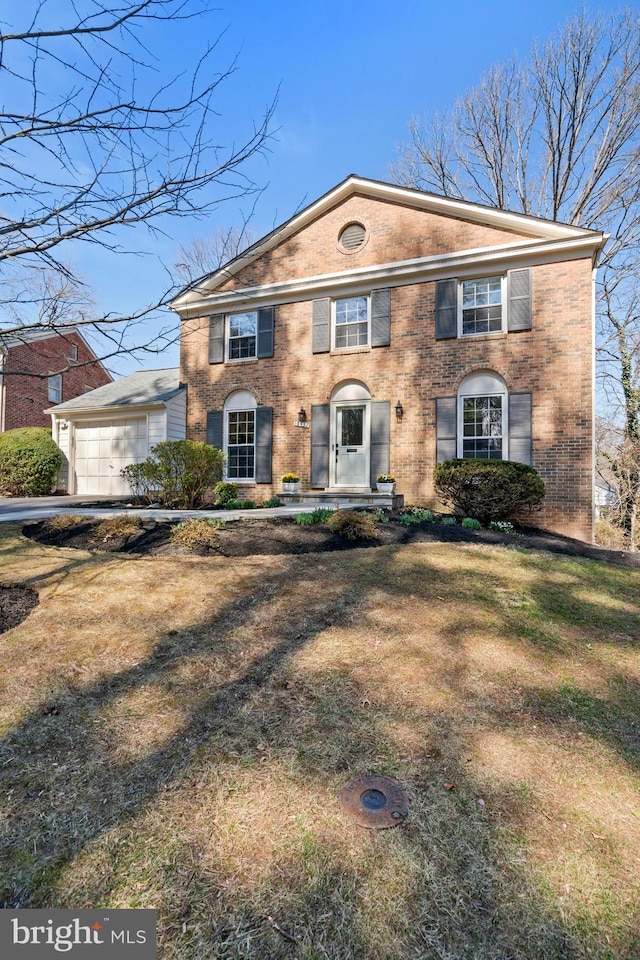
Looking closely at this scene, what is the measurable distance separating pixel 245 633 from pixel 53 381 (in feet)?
65.9

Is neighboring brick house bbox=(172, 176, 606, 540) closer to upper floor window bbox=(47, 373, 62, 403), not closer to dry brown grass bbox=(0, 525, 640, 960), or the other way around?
dry brown grass bbox=(0, 525, 640, 960)

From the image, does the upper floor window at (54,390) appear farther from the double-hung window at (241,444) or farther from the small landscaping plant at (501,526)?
the small landscaping plant at (501,526)

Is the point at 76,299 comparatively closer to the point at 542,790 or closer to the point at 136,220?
the point at 136,220

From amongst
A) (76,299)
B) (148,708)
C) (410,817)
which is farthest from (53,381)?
(410,817)

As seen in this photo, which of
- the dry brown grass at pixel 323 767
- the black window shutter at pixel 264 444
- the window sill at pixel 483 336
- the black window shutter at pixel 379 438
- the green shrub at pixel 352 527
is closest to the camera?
the dry brown grass at pixel 323 767

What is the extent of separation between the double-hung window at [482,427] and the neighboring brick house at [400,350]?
3 cm

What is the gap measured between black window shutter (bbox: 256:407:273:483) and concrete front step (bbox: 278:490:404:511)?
2.88 feet

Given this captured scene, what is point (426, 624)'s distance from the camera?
3418 millimetres

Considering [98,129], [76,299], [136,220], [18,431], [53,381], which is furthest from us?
[53,381]

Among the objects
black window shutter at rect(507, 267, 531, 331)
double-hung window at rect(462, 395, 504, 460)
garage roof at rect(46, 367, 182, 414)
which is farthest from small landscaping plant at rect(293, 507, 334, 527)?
garage roof at rect(46, 367, 182, 414)

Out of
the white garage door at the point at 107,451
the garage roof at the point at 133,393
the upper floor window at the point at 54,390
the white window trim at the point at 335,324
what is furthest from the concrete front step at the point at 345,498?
the upper floor window at the point at 54,390

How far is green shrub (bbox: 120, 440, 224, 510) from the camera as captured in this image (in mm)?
8789

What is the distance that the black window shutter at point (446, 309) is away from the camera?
33.4ft

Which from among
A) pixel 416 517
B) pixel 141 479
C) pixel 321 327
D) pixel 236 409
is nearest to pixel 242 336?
pixel 236 409
